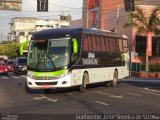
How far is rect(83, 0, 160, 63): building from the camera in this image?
176 ft

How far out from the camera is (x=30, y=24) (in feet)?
520

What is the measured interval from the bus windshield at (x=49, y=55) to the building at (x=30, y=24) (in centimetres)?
11267

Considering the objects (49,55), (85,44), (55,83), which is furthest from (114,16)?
(55,83)

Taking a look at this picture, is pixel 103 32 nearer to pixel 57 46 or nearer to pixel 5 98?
pixel 57 46

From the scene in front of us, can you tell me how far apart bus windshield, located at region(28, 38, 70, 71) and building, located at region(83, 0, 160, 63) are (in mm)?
27064

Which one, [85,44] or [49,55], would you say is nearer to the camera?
[49,55]

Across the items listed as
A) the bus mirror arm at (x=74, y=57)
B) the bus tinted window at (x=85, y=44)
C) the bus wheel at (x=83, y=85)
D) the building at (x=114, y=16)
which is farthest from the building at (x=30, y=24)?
the bus mirror arm at (x=74, y=57)

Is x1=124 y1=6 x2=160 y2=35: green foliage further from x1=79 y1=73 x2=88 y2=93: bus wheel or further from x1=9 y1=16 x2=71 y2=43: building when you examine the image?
x1=9 y1=16 x2=71 y2=43: building

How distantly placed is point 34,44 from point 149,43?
2484 cm

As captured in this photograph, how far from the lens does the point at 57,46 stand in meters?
24.1

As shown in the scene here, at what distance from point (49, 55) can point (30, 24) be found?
445 ft

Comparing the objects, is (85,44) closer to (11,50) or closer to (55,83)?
(55,83)

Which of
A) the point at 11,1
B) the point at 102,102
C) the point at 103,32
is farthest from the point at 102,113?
the point at 11,1

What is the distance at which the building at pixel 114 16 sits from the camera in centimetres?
5372
